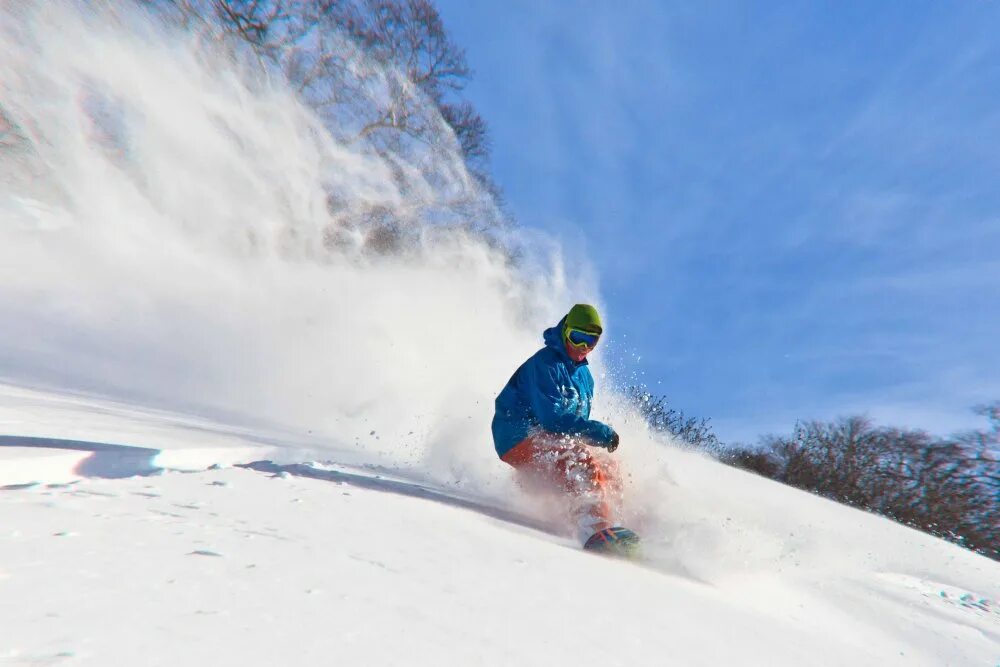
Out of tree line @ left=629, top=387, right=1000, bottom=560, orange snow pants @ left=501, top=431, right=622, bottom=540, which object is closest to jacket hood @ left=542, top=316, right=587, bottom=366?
orange snow pants @ left=501, top=431, right=622, bottom=540

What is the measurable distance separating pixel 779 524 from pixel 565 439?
5.73 ft

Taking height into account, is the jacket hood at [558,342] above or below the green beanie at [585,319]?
below

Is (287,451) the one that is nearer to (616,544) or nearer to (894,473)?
(616,544)

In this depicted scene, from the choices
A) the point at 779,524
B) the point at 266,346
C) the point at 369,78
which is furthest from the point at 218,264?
the point at 779,524

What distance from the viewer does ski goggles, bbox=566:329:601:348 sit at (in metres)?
2.83

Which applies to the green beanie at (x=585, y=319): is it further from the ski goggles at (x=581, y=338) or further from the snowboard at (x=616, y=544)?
the snowboard at (x=616, y=544)

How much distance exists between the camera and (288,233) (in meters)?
8.84

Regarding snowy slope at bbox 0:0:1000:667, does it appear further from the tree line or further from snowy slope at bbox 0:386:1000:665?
the tree line

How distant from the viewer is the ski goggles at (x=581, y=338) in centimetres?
283

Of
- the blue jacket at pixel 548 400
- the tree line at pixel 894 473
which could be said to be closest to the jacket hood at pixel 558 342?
the blue jacket at pixel 548 400

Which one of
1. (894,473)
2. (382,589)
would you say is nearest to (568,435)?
(382,589)

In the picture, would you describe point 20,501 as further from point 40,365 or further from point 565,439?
point 40,365

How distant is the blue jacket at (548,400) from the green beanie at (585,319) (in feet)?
0.33

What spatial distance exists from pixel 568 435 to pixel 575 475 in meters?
0.19
